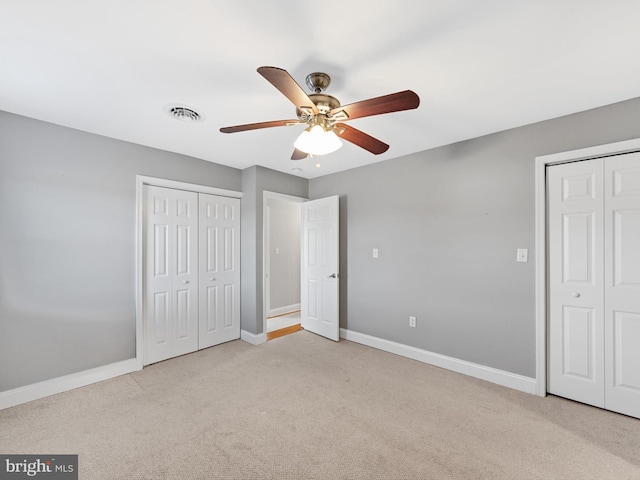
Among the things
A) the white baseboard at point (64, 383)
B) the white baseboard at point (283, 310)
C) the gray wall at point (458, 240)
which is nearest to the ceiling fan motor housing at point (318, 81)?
the gray wall at point (458, 240)

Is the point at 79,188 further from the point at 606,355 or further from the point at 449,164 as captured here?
the point at 606,355

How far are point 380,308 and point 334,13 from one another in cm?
311

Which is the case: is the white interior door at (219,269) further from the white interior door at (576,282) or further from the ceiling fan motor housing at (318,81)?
the white interior door at (576,282)

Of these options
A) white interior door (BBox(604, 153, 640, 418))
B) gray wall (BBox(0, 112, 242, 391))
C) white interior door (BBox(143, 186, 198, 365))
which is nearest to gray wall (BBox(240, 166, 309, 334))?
white interior door (BBox(143, 186, 198, 365))

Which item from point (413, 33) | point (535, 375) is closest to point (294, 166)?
point (413, 33)

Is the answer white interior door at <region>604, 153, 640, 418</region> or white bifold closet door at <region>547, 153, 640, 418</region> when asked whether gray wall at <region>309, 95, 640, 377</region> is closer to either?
white bifold closet door at <region>547, 153, 640, 418</region>

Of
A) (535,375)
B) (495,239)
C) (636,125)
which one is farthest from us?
(495,239)

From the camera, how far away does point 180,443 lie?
1.90 m

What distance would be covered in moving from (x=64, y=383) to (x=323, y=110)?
10.7ft

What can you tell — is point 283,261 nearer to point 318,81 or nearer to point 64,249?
point 64,249

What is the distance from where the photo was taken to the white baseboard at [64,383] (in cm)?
231

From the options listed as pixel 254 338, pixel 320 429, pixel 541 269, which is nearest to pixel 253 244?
pixel 254 338

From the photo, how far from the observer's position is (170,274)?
10.9 feet

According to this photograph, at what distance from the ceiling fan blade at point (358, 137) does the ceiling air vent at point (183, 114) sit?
1286 millimetres
